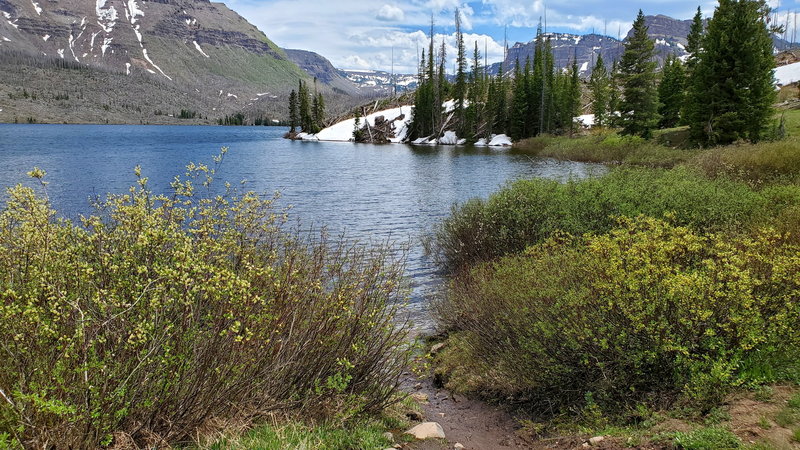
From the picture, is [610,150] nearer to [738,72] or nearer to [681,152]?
[681,152]

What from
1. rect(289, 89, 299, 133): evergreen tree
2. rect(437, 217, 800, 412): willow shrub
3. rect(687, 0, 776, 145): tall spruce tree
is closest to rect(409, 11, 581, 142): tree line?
rect(289, 89, 299, 133): evergreen tree

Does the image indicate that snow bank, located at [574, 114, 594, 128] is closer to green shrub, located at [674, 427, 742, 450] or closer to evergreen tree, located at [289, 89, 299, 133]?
evergreen tree, located at [289, 89, 299, 133]

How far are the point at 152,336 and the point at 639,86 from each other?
62.7 metres

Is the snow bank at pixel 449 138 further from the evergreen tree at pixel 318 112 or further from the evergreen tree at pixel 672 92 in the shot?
the evergreen tree at pixel 672 92

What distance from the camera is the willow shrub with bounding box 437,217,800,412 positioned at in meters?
7.15

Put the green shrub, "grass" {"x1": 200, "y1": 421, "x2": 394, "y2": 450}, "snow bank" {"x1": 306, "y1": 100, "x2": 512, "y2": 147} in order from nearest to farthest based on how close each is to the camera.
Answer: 1. "grass" {"x1": 200, "y1": 421, "x2": 394, "y2": 450}
2. the green shrub
3. "snow bank" {"x1": 306, "y1": 100, "x2": 512, "y2": 147}

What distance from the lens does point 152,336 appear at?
475 centimetres

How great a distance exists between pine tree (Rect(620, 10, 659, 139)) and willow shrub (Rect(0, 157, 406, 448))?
56831mm

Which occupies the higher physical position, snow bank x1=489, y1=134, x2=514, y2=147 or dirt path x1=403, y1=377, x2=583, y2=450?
snow bank x1=489, y1=134, x2=514, y2=147

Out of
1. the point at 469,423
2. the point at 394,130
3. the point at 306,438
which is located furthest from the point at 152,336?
the point at 394,130

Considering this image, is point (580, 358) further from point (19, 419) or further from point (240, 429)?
point (19, 419)

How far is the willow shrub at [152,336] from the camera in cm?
457

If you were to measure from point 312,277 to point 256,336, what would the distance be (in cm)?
227

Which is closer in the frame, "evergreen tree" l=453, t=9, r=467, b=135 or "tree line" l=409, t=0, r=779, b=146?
"tree line" l=409, t=0, r=779, b=146
